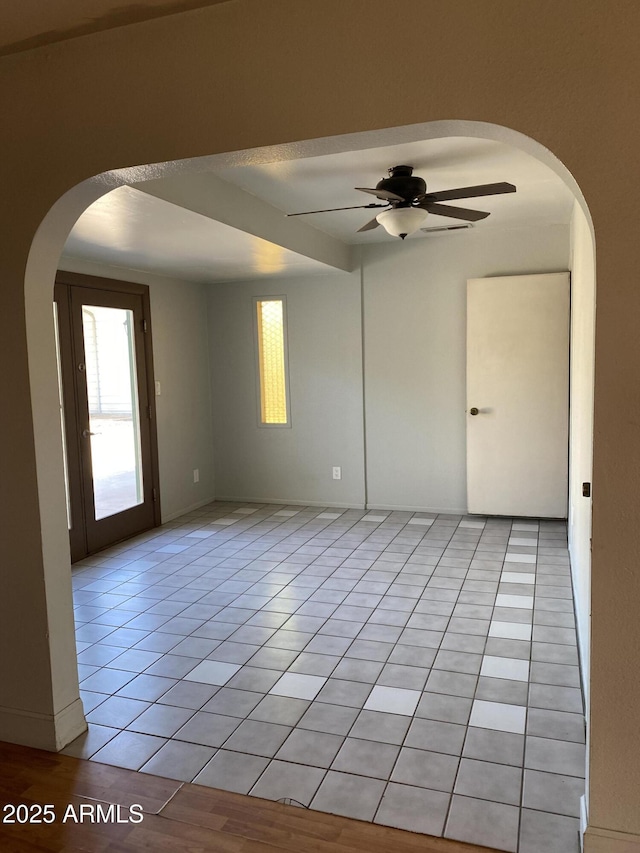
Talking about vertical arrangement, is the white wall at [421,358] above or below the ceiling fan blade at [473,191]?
below

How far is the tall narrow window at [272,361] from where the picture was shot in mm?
6098

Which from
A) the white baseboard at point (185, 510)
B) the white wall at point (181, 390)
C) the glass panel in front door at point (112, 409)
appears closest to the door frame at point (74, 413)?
the glass panel in front door at point (112, 409)

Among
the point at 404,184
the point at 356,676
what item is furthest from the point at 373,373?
the point at 356,676

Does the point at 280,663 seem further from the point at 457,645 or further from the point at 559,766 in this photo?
the point at 559,766

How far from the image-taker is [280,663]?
304 centimetres

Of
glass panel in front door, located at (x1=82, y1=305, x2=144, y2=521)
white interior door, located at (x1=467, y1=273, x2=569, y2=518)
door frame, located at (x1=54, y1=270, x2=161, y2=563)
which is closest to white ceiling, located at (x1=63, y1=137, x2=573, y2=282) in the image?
door frame, located at (x1=54, y1=270, x2=161, y2=563)

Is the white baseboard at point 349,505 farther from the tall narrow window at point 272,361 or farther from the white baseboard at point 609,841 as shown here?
the white baseboard at point 609,841

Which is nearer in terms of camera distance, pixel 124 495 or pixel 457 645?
pixel 457 645

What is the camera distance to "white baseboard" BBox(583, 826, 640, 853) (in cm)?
172

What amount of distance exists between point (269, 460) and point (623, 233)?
16.1 ft

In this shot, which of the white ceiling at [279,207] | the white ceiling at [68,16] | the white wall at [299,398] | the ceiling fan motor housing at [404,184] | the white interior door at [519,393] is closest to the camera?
the white ceiling at [68,16]

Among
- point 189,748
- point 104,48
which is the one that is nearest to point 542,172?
point 104,48

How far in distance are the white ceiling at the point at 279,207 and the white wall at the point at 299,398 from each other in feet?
2.27

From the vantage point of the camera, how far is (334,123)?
179cm
